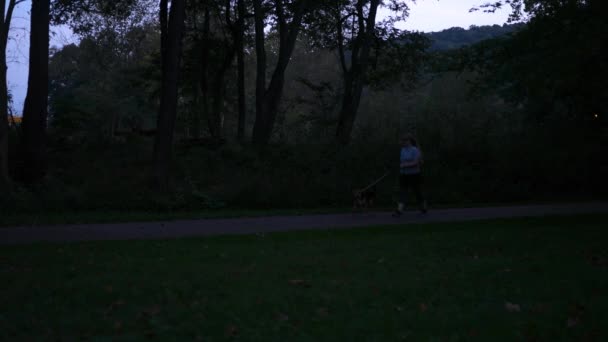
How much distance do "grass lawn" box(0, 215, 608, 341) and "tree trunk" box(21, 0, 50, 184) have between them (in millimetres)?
9529

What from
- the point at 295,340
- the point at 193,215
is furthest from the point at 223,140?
the point at 295,340

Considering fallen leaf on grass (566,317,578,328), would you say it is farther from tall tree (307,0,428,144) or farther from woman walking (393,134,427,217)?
tall tree (307,0,428,144)

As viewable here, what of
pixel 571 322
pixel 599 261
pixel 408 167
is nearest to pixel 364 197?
pixel 408 167

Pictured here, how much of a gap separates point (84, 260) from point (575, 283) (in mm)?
6245

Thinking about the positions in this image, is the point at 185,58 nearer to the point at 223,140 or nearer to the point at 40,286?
the point at 223,140

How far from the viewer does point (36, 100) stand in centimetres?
1917

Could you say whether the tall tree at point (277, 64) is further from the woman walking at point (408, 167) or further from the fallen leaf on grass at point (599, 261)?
the fallen leaf on grass at point (599, 261)

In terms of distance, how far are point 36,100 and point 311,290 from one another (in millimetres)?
15164

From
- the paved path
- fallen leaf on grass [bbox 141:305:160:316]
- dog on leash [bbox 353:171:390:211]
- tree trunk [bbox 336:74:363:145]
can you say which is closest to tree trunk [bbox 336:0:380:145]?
tree trunk [bbox 336:74:363:145]

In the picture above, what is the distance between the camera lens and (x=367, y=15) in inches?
1145

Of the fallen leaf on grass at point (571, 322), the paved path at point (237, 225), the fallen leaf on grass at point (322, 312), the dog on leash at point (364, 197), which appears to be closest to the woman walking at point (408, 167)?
the paved path at point (237, 225)

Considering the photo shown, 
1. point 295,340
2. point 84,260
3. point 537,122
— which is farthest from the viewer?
point 537,122

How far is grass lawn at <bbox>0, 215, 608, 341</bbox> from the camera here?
5332 mm

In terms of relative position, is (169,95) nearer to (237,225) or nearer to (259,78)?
(237,225)
